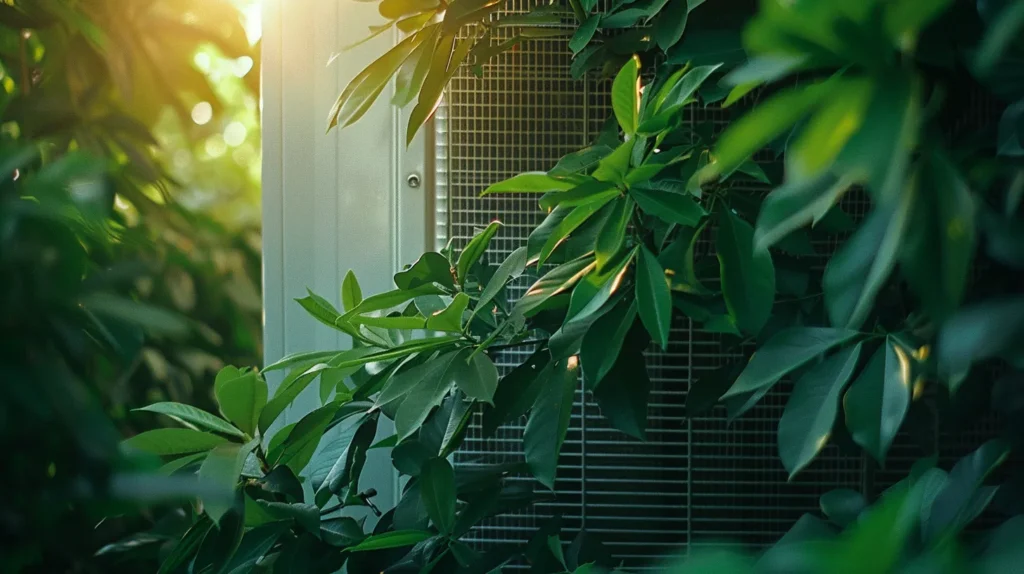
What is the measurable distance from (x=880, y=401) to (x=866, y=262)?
0.27m

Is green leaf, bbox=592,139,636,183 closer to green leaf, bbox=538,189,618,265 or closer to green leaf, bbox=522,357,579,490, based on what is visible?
green leaf, bbox=538,189,618,265

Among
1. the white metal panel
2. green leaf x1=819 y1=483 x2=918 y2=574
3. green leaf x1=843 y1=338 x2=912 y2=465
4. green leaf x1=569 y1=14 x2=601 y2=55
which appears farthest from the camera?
the white metal panel

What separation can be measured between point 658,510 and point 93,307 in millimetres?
843

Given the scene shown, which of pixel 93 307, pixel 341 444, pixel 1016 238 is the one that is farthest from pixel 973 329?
pixel 341 444

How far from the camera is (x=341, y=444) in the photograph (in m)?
0.81

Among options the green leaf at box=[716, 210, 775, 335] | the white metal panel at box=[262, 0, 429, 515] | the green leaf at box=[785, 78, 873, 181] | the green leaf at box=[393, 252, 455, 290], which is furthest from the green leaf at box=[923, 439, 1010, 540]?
the white metal panel at box=[262, 0, 429, 515]

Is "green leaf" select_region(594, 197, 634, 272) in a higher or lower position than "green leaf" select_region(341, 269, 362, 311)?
higher

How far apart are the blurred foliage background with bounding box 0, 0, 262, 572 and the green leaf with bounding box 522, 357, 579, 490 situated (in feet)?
1.07

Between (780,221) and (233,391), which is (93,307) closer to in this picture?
(780,221)

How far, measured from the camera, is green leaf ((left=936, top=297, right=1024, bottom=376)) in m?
0.24

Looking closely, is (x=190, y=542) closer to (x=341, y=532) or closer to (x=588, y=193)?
(x=341, y=532)

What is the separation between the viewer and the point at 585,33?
2.40 ft

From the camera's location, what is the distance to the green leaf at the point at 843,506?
58 centimetres

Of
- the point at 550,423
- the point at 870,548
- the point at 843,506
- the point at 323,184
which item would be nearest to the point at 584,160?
the point at 550,423
